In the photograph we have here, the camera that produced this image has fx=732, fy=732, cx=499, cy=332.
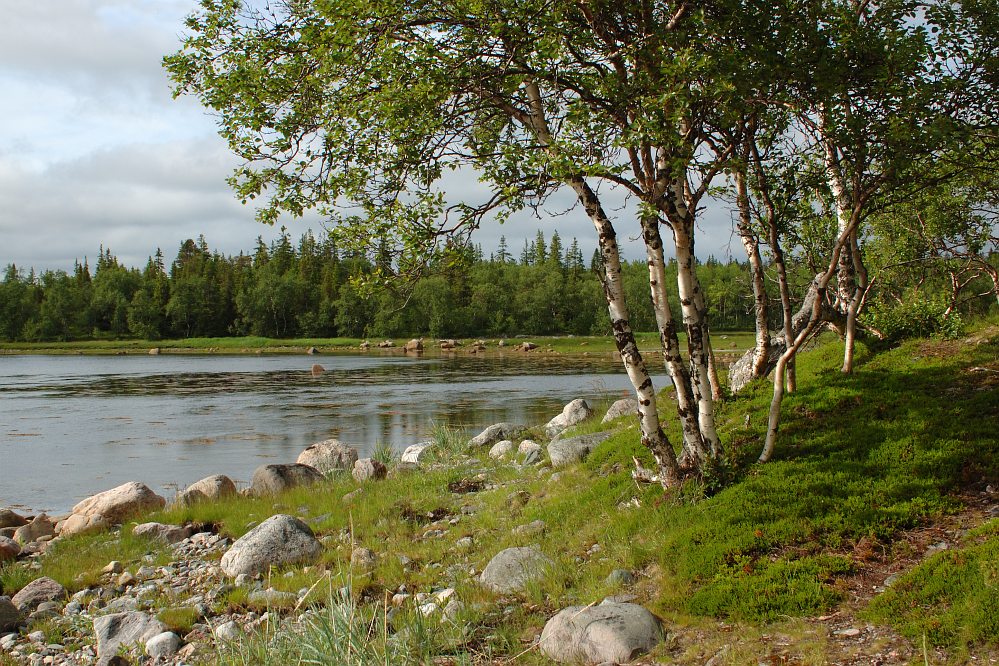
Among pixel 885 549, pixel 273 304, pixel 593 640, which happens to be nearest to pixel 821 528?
pixel 885 549

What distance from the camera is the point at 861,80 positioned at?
359 inches

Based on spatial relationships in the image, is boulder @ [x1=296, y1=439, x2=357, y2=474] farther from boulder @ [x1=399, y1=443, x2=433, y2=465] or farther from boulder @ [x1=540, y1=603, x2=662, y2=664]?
boulder @ [x1=540, y1=603, x2=662, y2=664]

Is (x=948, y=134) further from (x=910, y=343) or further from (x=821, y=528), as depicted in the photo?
(x=910, y=343)

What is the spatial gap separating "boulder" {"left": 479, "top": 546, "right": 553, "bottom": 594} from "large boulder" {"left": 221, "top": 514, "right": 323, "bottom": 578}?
2.93m

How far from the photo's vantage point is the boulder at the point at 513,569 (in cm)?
845

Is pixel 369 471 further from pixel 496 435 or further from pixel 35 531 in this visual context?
pixel 35 531

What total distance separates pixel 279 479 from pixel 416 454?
425 centimetres

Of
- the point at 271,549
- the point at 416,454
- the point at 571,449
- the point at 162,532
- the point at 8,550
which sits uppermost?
the point at 571,449

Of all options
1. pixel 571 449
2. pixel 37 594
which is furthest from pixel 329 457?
pixel 37 594

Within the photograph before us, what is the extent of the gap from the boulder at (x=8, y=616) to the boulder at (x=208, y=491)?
5.07m

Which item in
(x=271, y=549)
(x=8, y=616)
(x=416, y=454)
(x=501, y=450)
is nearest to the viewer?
(x=8, y=616)

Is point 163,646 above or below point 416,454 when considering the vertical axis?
below

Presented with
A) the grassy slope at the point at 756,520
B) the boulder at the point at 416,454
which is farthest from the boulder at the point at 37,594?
the boulder at the point at 416,454

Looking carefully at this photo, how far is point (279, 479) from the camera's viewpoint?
49.8 ft
